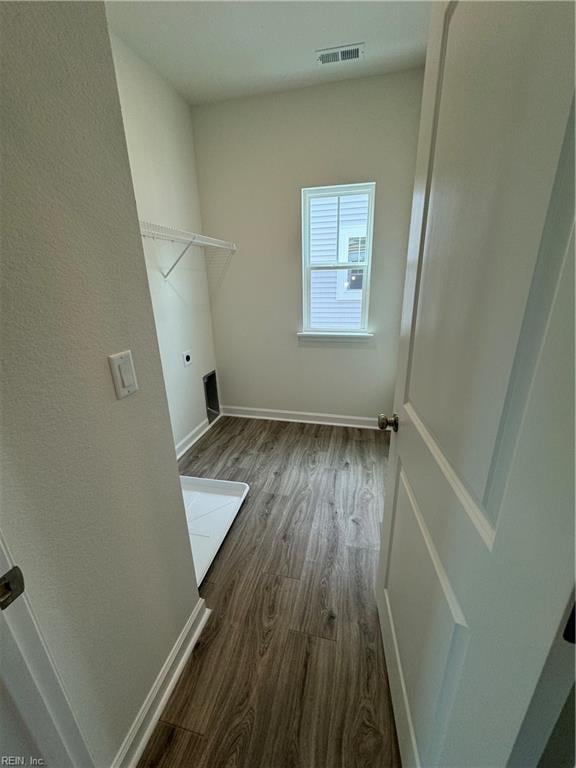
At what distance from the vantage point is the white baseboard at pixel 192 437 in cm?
262

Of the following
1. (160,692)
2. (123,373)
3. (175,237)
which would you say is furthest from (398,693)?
(175,237)

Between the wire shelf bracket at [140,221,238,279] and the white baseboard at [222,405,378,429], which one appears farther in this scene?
the white baseboard at [222,405,378,429]

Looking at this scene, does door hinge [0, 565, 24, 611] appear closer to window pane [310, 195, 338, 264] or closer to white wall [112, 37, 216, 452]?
white wall [112, 37, 216, 452]

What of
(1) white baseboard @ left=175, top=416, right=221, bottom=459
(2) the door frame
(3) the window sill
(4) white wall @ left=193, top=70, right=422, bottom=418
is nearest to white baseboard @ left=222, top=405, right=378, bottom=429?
(4) white wall @ left=193, top=70, right=422, bottom=418

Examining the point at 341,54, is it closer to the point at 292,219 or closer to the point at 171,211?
the point at 292,219

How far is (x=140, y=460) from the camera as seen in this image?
89 cm

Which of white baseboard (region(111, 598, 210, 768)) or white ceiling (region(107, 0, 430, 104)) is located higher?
white ceiling (region(107, 0, 430, 104))

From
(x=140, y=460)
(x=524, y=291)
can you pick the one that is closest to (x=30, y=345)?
(x=140, y=460)

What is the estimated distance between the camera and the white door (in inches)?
13.4

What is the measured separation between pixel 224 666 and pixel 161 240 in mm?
2487

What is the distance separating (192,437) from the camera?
2.81 m

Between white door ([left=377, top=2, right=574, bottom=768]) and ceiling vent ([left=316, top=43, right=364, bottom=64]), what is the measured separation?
1.70m

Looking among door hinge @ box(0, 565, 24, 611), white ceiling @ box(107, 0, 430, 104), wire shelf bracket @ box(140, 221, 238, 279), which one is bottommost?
door hinge @ box(0, 565, 24, 611)

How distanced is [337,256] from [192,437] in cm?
208
